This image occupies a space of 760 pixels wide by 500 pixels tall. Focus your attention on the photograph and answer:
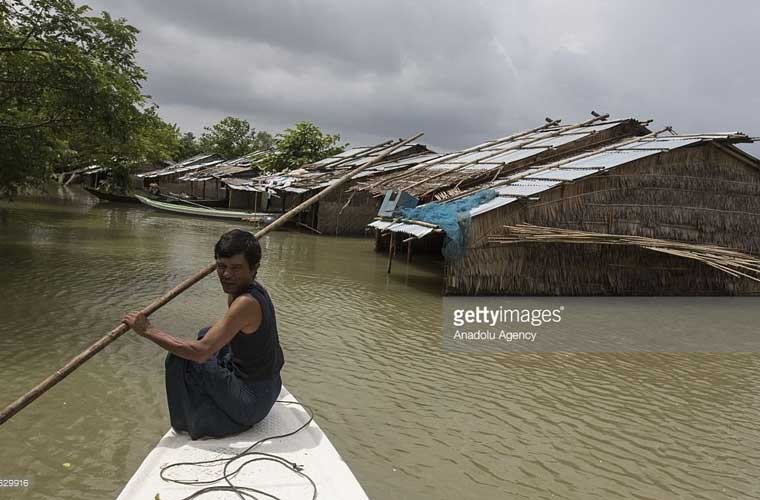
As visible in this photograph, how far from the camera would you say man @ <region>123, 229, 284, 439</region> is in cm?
297

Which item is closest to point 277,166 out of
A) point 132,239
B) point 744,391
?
point 132,239

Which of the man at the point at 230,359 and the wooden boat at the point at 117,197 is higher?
the wooden boat at the point at 117,197

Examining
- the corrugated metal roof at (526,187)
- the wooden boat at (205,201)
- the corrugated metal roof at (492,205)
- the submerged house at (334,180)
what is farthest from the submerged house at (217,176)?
the corrugated metal roof at (492,205)

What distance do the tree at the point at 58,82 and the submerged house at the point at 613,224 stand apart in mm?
5858

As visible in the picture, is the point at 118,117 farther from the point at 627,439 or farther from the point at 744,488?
the point at 744,488

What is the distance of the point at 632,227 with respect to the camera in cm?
1121

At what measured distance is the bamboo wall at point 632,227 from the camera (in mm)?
10383

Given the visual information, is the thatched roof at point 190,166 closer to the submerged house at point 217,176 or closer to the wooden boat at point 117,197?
the submerged house at point 217,176

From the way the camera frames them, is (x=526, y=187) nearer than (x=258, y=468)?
No

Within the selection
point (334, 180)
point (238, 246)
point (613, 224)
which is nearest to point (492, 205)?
point (613, 224)

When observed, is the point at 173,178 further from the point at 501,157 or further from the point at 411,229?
the point at 411,229

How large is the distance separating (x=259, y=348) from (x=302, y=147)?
92.7 ft

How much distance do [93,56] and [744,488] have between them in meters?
11.0

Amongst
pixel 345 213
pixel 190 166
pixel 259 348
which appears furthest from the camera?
pixel 190 166
